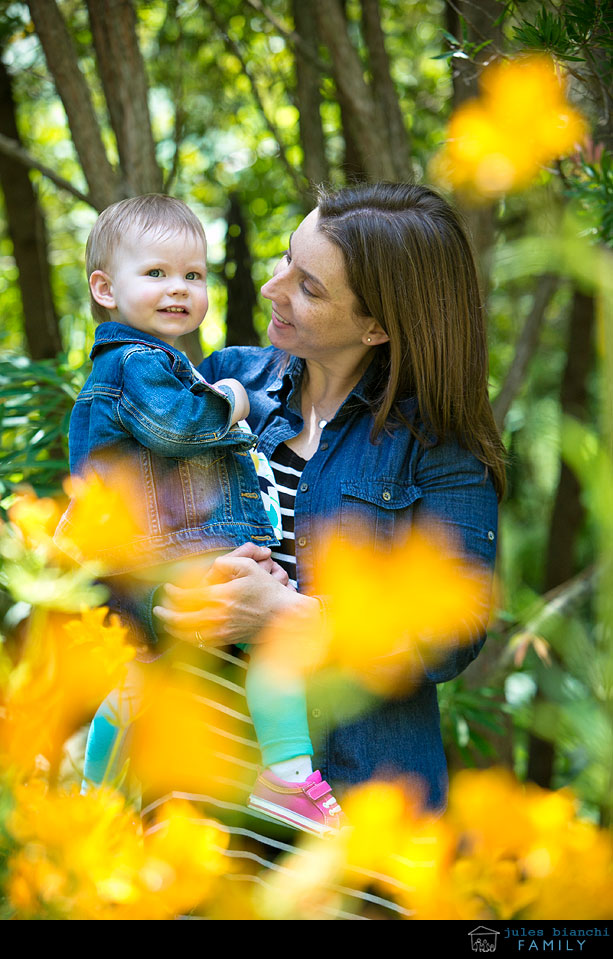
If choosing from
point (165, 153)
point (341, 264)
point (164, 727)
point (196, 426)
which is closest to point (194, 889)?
point (164, 727)

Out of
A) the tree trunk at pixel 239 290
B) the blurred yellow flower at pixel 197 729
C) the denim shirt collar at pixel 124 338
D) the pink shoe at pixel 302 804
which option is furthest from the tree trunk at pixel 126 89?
the pink shoe at pixel 302 804

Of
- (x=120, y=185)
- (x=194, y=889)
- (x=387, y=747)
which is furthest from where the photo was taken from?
(x=120, y=185)

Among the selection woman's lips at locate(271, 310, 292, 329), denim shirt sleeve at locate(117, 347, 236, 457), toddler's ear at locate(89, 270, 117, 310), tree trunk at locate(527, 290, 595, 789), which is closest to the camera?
denim shirt sleeve at locate(117, 347, 236, 457)

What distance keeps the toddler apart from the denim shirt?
111mm

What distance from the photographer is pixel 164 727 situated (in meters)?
1.16

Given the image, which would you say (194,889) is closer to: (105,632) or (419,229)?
(105,632)

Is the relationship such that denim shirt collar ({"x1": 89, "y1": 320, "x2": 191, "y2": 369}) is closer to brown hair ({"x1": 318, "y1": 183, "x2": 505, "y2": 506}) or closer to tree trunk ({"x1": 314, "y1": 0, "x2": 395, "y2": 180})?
brown hair ({"x1": 318, "y1": 183, "x2": 505, "y2": 506})

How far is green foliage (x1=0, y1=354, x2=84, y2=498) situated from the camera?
80.1 inches

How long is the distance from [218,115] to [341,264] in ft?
8.96

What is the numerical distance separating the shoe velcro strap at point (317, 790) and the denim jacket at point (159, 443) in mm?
388

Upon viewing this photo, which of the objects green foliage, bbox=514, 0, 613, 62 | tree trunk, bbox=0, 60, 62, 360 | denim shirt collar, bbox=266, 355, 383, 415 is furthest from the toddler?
tree trunk, bbox=0, 60, 62, 360

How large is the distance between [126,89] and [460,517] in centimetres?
135

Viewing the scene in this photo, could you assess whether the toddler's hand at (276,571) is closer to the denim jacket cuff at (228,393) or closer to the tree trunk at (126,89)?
the denim jacket cuff at (228,393)
